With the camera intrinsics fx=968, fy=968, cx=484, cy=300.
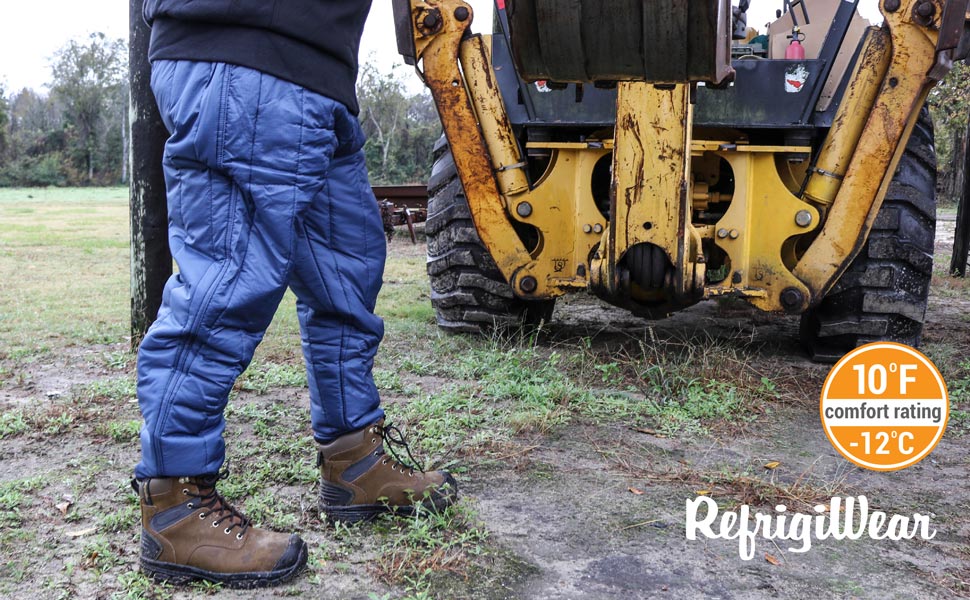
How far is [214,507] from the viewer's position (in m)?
2.38

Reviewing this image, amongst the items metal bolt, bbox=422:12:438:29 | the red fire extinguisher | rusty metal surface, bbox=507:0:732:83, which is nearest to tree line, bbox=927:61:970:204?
the red fire extinguisher

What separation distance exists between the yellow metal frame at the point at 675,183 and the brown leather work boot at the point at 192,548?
2369 mm

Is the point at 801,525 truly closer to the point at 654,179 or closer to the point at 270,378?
Result: the point at 654,179

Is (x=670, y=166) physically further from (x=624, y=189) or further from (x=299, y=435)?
(x=299, y=435)

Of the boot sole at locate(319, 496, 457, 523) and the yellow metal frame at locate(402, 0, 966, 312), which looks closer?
the boot sole at locate(319, 496, 457, 523)

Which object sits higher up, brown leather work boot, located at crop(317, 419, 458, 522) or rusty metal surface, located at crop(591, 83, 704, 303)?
rusty metal surface, located at crop(591, 83, 704, 303)

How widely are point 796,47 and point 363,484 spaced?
125 inches

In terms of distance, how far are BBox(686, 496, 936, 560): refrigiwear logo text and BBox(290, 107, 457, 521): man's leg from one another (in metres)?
0.74

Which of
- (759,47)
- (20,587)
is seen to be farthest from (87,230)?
(20,587)

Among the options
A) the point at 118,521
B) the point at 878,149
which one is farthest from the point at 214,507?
the point at 878,149

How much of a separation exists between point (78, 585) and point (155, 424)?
0.44m

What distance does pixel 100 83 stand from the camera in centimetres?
6234

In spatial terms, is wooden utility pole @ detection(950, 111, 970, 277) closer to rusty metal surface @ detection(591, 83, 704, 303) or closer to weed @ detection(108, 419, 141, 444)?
rusty metal surface @ detection(591, 83, 704, 303)

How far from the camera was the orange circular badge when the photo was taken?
11.1 ft
